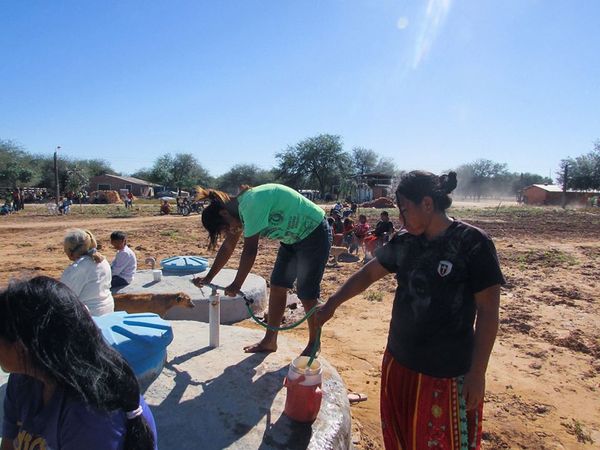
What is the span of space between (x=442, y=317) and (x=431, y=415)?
1.46ft

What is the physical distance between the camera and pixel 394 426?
2014 millimetres

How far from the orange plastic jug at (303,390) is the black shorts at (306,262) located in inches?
32.5

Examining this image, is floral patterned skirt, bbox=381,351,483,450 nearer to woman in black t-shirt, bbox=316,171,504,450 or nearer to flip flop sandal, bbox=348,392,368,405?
woman in black t-shirt, bbox=316,171,504,450

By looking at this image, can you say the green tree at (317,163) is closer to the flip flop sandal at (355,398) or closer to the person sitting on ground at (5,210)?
the person sitting on ground at (5,210)

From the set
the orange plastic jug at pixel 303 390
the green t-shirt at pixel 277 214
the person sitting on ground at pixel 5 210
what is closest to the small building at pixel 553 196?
the person sitting on ground at pixel 5 210

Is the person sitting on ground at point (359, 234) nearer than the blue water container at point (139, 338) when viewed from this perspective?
No

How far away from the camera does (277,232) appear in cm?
306

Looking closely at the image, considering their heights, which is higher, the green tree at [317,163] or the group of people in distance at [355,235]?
the green tree at [317,163]

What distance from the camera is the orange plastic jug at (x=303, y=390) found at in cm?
236

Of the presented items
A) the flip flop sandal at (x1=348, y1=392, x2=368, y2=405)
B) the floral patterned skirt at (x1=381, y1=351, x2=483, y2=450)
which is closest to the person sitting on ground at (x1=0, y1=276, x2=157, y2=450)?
the floral patterned skirt at (x1=381, y1=351, x2=483, y2=450)

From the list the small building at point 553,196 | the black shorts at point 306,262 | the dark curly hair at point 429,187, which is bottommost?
the black shorts at point 306,262

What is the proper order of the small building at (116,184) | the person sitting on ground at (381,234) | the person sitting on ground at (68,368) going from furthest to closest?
the small building at (116,184) < the person sitting on ground at (381,234) < the person sitting on ground at (68,368)

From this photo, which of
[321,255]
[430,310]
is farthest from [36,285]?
[321,255]

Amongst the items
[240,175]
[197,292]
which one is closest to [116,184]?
[240,175]
